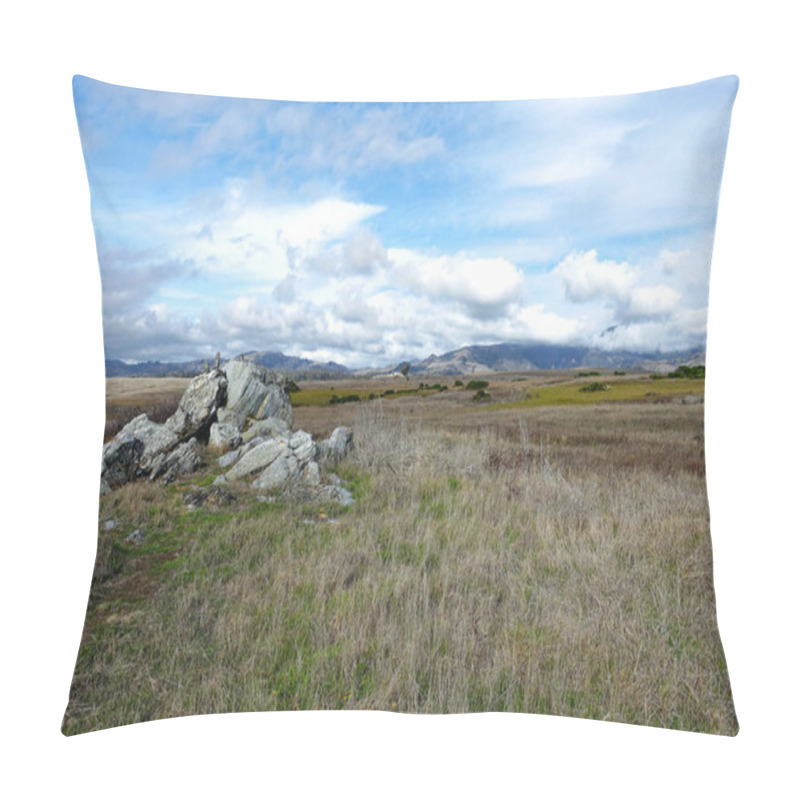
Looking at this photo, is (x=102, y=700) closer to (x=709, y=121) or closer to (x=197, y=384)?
(x=197, y=384)

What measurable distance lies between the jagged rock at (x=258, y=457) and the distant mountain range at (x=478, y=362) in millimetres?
423

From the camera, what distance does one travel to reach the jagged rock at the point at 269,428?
395 centimetres

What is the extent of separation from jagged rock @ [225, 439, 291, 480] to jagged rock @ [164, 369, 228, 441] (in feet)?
0.84

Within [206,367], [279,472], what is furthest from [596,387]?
[206,367]

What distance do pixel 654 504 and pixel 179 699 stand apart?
267cm

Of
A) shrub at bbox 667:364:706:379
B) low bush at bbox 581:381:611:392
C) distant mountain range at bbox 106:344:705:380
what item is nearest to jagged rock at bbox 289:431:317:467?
distant mountain range at bbox 106:344:705:380

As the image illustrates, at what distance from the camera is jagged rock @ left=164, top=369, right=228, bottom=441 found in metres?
3.80

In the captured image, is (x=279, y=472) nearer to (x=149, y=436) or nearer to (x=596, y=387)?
A: (x=149, y=436)

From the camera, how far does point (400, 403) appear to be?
3.98 meters

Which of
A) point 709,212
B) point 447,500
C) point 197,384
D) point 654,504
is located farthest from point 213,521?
point 709,212

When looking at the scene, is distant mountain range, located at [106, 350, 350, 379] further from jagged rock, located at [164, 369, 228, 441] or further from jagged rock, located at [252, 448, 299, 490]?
jagged rock, located at [252, 448, 299, 490]

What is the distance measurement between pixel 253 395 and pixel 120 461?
0.80 meters

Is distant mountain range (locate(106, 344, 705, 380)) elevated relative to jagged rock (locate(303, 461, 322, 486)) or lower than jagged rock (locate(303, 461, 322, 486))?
elevated

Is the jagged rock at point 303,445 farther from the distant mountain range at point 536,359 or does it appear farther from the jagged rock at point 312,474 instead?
the distant mountain range at point 536,359
